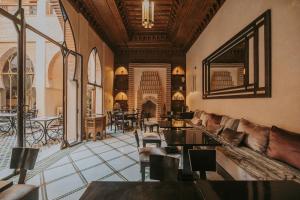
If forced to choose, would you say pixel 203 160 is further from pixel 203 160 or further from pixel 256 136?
pixel 256 136

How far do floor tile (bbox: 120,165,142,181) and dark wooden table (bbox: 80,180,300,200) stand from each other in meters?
2.30

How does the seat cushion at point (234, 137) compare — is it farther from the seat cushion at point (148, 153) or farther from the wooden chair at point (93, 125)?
the wooden chair at point (93, 125)

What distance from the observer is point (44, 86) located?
33.9 ft

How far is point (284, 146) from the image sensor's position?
8.68 feet

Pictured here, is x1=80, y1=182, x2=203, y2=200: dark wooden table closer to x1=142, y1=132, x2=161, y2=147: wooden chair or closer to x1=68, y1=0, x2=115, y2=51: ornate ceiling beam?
x1=142, y1=132, x2=161, y2=147: wooden chair

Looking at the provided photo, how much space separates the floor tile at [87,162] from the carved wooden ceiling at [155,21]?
4476 millimetres

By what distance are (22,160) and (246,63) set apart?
423 centimetres

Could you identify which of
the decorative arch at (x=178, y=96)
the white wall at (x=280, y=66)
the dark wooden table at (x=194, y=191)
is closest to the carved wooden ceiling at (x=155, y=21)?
the white wall at (x=280, y=66)

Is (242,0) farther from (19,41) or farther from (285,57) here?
(19,41)

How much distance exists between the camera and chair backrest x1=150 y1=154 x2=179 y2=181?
1817mm

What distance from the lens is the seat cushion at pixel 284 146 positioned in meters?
2.45

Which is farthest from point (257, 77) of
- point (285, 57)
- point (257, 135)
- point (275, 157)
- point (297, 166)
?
point (297, 166)

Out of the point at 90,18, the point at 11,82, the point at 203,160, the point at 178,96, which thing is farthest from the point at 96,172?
the point at 11,82

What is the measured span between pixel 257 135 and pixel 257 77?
116cm
